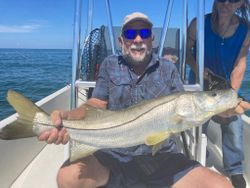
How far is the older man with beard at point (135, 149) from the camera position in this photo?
3.00m

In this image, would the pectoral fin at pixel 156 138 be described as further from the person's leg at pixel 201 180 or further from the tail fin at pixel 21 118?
the tail fin at pixel 21 118

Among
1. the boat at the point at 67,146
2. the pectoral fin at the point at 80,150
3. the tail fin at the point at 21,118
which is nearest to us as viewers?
the tail fin at the point at 21,118

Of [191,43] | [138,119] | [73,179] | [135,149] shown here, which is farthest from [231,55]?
[73,179]

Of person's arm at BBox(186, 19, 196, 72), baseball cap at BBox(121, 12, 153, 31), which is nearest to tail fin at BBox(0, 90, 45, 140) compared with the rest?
baseball cap at BBox(121, 12, 153, 31)

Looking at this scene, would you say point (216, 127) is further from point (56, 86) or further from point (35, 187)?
point (56, 86)

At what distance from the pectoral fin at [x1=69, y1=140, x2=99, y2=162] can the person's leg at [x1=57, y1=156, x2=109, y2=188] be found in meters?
0.11

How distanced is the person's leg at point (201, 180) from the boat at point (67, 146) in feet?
1.63

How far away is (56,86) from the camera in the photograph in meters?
20.5

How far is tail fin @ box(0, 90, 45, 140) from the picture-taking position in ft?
8.44

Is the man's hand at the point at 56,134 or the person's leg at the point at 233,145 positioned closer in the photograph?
the man's hand at the point at 56,134

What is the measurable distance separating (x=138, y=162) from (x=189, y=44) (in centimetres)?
169

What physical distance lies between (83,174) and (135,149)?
480 millimetres

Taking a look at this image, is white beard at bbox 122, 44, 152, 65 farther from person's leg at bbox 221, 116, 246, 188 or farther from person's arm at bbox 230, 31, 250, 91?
person's leg at bbox 221, 116, 246, 188

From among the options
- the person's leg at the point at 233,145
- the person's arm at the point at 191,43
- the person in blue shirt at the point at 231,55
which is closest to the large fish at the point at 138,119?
the person in blue shirt at the point at 231,55
